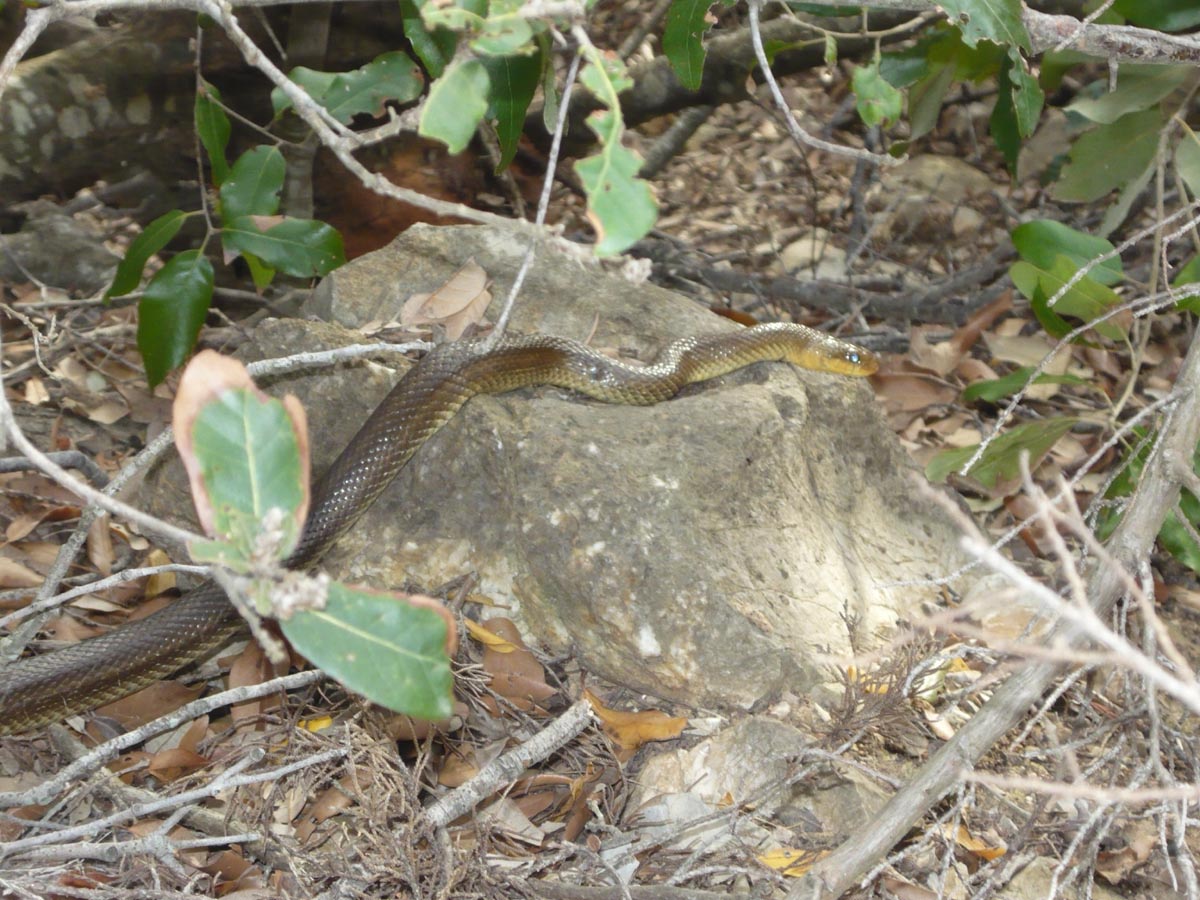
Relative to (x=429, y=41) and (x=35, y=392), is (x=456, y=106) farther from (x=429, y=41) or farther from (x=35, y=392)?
(x=35, y=392)

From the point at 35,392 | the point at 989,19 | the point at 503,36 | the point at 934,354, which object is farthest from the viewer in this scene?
the point at 934,354

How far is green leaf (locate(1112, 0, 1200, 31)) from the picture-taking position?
13.1 feet

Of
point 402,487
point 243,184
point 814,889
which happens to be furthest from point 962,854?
point 243,184

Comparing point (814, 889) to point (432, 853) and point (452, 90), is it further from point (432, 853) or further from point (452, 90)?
point (452, 90)

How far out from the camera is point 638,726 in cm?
313

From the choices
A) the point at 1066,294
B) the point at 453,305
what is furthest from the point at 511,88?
the point at 1066,294

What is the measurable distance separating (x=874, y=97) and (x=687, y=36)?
0.56m

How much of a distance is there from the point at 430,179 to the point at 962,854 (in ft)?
14.9

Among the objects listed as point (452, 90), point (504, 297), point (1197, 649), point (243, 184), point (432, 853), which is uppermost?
point (452, 90)

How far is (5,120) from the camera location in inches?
199

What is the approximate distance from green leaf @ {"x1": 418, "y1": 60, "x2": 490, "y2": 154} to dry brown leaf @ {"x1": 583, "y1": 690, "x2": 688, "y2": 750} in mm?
1834

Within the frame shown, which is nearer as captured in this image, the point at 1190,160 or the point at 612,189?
the point at 612,189

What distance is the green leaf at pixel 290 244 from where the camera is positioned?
4.05m

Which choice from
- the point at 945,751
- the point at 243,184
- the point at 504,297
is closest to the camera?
the point at 945,751
